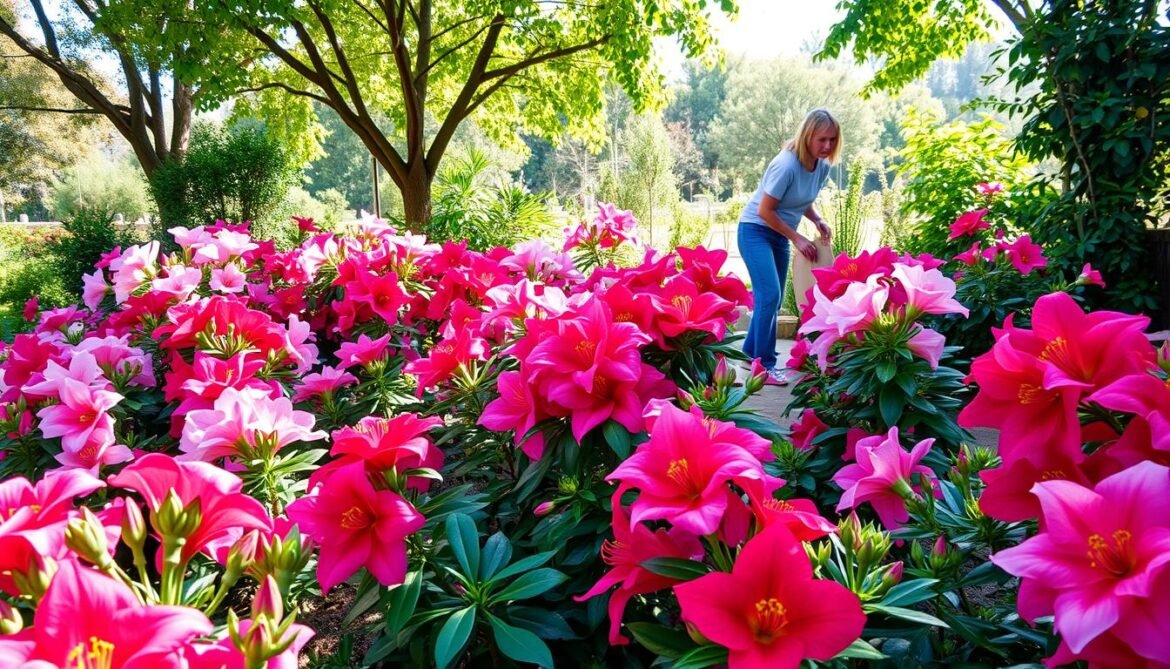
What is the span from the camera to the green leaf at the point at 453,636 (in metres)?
0.95

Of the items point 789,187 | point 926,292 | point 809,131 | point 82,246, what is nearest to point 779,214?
point 789,187

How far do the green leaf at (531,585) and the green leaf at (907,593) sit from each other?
0.46 metres

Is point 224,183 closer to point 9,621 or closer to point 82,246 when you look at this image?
point 82,246

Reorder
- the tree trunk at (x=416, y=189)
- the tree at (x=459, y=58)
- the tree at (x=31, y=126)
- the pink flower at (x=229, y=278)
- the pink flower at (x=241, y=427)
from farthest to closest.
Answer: the tree at (x=31, y=126) < the tree trunk at (x=416, y=189) < the tree at (x=459, y=58) < the pink flower at (x=229, y=278) < the pink flower at (x=241, y=427)

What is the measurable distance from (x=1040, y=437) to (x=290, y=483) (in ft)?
4.36

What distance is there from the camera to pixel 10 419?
70.6 inches

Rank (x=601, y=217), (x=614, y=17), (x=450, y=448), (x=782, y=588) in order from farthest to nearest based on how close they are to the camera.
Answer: (x=614, y=17), (x=601, y=217), (x=450, y=448), (x=782, y=588)

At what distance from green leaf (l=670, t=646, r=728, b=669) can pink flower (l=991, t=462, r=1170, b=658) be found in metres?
0.30

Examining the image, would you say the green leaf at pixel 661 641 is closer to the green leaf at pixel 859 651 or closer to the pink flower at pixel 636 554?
the pink flower at pixel 636 554

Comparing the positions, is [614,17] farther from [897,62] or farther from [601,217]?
[601,217]

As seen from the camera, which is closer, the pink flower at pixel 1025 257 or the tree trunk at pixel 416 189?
the pink flower at pixel 1025 257

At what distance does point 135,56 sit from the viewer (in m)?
12.3

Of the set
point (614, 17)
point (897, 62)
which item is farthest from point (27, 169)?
point (897, 62)

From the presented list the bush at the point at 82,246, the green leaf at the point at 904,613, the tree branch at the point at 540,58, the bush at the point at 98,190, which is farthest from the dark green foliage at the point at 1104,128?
the bush at the point at 98,190
